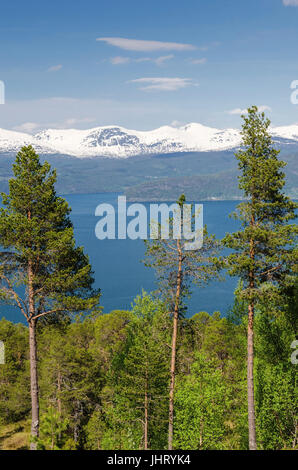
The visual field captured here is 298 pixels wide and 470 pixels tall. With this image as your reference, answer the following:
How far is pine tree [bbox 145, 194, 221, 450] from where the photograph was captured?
1933cm

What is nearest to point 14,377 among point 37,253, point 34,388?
point 34,388

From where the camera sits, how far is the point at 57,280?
63.9 ft

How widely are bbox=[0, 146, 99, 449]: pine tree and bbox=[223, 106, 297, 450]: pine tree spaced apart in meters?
7.78

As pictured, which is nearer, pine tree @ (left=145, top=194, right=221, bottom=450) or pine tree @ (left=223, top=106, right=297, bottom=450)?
pine tree @ (left=223, top=106, right=297, bottom=450)

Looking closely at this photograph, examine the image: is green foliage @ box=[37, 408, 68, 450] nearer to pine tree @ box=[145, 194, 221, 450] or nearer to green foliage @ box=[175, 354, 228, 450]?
pine tree @ box=[145, 194, 221, 450]

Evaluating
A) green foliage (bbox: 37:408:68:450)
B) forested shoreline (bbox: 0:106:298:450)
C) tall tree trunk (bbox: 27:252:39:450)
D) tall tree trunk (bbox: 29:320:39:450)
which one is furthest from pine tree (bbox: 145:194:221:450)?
green foliage (bbox: 37:408:68:450)

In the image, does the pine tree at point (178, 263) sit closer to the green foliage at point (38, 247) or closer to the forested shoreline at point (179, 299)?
A: the forested shoreline at point (179, 299)

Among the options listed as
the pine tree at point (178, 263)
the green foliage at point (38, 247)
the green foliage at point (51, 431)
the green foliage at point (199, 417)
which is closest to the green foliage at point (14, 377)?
the green foliage at point (199, 417)

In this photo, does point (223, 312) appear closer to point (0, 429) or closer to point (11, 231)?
point (0, 429)

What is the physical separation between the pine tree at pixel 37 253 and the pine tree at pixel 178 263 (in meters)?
3.78

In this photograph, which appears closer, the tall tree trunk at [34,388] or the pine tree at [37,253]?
the tall tree trunk at [34,388]

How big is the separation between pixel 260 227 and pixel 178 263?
13.8 ft

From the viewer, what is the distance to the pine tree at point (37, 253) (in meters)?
19.7
